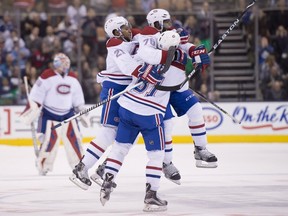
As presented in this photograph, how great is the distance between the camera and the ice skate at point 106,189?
22.4 feet

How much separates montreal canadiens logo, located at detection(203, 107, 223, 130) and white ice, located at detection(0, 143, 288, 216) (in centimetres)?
194

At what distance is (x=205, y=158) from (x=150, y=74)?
4.66ft

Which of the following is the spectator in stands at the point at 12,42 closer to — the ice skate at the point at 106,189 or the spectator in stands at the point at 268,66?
the spectator in stands at the point at 268,66

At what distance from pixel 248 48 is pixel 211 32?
0.71 m

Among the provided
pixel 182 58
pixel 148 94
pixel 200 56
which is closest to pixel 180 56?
pixel 182 58

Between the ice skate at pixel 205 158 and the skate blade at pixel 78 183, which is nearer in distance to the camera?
the skate blade at pixel 78 183

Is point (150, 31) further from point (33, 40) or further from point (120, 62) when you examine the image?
point (33, 40)

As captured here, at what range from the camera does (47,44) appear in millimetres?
14688

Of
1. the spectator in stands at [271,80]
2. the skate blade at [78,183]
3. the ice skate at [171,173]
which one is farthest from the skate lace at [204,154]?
the spectator in stands at [271,80]

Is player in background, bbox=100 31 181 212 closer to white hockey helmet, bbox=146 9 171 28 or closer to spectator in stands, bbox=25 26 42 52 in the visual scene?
white hockey helmet, bbox=146 9 171 28

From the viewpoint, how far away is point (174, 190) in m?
8.12

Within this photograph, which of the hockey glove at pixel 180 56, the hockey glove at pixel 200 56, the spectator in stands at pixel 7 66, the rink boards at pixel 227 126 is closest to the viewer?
the hockey glove at pixel 180 56

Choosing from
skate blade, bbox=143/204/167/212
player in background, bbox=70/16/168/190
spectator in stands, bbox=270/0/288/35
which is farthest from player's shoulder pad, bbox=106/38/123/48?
spectator in stands, bbox=270/0/288/35

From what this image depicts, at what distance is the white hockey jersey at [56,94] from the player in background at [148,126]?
3272 mm
